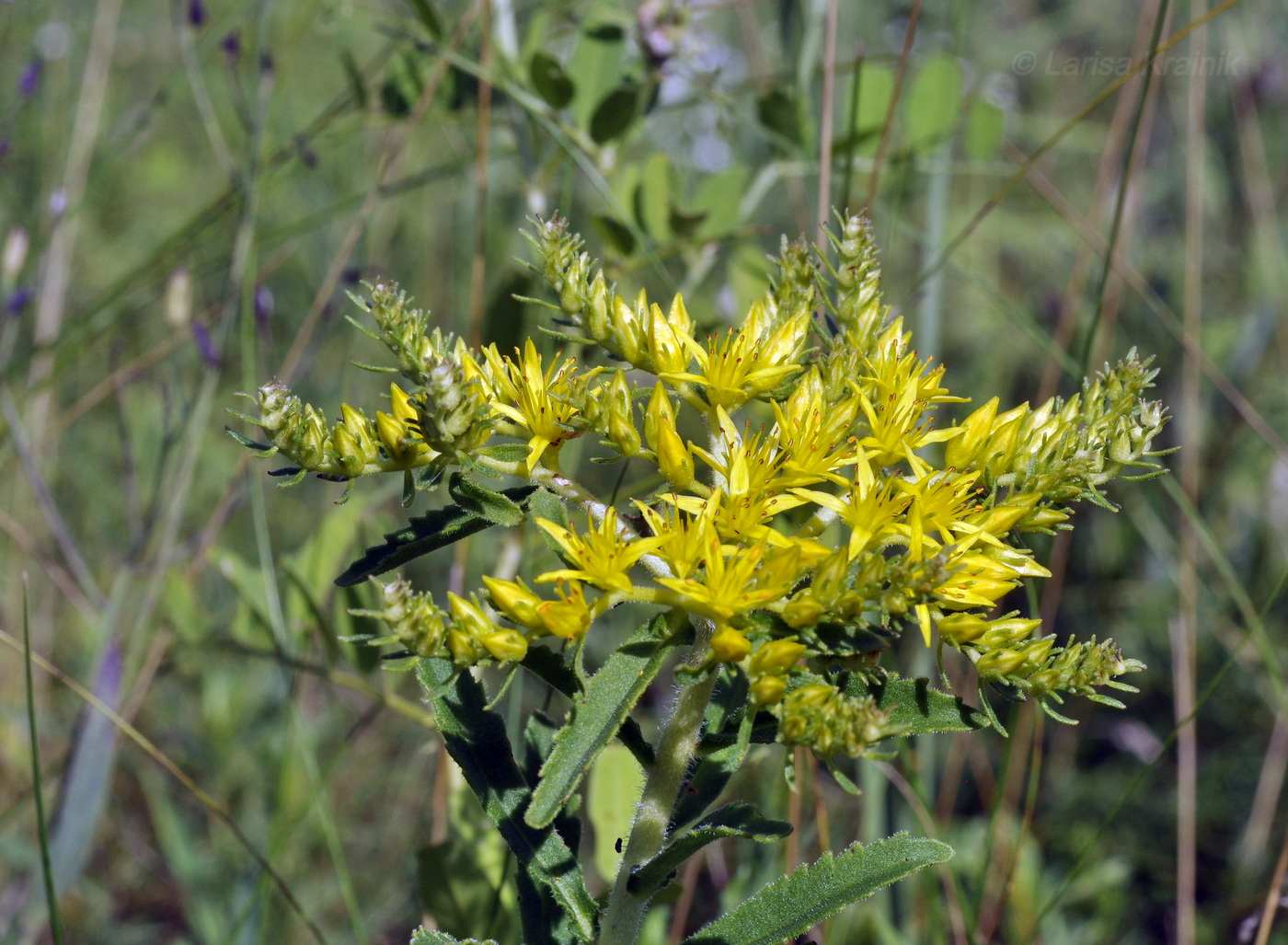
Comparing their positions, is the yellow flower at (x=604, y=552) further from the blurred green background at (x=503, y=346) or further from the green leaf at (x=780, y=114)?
the green leaf at (x=780, y=114)

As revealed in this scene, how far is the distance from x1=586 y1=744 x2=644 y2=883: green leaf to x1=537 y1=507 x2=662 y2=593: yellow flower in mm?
891

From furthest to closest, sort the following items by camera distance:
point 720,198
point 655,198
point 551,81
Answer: point 720,198 → point 655,198 → point 551,81

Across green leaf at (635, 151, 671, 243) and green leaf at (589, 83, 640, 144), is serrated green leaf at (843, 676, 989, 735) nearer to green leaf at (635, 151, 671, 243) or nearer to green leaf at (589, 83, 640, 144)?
green leaf at (635, 151, 671, 243)

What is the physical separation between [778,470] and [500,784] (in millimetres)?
635

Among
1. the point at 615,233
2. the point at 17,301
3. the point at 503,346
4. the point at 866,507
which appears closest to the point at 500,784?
the point at 866,507

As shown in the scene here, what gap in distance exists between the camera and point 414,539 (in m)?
1.48

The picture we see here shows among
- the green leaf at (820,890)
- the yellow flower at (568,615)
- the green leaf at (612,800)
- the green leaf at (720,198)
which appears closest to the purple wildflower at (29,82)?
the green leaf at (720,198)

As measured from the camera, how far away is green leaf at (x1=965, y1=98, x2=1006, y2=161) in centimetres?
326

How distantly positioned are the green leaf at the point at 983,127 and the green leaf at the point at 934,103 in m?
0.09

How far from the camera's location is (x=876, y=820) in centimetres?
290

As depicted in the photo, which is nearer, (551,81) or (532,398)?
(532,398)

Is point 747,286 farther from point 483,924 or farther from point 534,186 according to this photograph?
point 483,924

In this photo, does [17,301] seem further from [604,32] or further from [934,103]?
[934,103]

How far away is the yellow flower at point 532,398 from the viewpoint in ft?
5.29
